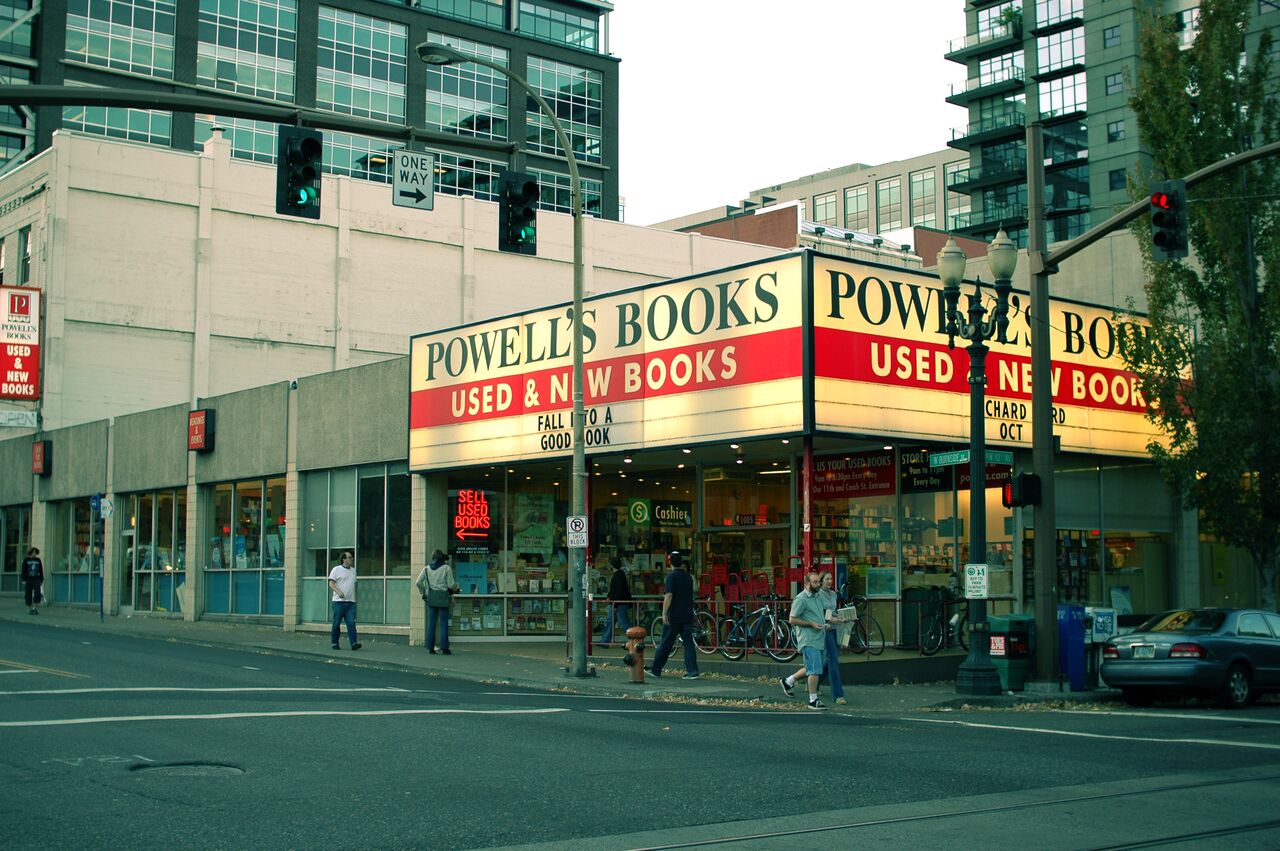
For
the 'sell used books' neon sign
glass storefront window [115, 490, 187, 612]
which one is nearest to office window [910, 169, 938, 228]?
glass storefront window [115, 490, 187, 612]

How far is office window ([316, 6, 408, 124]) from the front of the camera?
69062 mm

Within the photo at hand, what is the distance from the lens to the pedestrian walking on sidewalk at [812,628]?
703 inches

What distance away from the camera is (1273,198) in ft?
78.0

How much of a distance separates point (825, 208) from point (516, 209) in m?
97.0

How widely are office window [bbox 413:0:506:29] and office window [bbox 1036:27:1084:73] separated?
122 feet

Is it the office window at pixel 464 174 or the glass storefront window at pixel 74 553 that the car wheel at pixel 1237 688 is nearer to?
the glass storefront window at pixel 74 553

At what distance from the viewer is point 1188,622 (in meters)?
19.1

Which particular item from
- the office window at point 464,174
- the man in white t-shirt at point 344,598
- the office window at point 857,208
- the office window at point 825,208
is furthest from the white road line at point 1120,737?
the office window at point 825,208

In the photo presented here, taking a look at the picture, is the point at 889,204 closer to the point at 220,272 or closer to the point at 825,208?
the point at 825,208

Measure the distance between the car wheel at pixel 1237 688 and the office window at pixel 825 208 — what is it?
9437 centimetres

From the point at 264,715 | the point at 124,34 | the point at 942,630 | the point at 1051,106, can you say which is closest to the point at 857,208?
the point at 1051,106

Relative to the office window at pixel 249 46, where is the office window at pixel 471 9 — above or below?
above

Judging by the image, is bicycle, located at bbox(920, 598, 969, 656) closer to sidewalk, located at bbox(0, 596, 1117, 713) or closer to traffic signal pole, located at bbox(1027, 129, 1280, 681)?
sidewalk, located at bbox(0, 596, 1117, 713)

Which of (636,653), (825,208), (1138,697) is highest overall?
(825,208)
